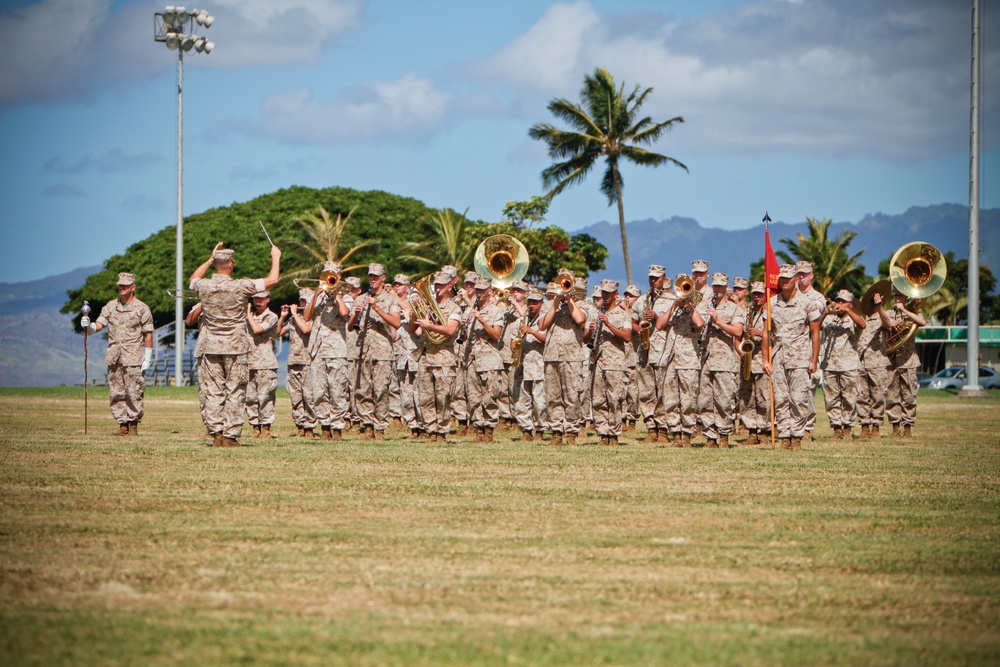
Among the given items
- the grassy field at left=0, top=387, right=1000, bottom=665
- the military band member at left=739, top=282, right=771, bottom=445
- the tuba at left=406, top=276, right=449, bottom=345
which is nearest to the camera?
the grassy field at left=0, top=387, right=1000, bottom=665

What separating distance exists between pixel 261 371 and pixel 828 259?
173ft

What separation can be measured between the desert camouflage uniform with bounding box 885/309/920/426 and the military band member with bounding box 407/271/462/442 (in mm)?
7270

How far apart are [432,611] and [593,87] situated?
47256mm

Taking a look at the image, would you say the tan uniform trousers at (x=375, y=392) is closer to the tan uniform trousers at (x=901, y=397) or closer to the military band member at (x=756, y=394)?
the military band member at (x=756, y=394)

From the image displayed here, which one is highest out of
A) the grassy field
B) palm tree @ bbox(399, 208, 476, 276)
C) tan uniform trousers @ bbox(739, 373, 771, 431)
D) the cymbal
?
palm tree @ bbox(399, 208, 476, 276)

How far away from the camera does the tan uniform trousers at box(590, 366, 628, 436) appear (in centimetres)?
1769

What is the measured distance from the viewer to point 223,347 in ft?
51.2

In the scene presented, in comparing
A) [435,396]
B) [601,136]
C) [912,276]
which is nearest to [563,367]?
[435,396]

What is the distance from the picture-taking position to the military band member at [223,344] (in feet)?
51.2

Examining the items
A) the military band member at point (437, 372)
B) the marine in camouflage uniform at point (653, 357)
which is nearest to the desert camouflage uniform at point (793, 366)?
the marine in camouflage uniform at point (653, 357)

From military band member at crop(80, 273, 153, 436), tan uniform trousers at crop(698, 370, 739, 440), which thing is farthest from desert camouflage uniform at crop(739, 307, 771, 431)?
military band member at crop(80, 273, 153, 436)

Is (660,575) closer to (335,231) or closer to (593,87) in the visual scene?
(593,87)

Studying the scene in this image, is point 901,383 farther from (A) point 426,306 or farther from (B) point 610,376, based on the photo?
(A) point 426,306

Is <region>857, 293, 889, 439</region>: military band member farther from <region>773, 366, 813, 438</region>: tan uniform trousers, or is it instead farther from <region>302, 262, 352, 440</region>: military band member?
<region>302, 262, 352, 440</region>: military band member
